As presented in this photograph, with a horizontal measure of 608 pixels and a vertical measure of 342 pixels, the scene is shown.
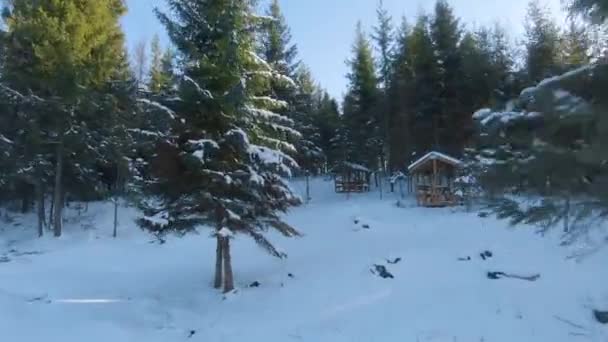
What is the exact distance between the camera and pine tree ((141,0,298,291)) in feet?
38.0

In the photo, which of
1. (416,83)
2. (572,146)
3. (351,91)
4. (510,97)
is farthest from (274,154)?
(351,91)

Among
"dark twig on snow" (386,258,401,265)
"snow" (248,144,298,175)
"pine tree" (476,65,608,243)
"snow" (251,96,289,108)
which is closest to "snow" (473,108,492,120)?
"pine tree" (476,65,608,243)

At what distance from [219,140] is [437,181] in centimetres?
1335

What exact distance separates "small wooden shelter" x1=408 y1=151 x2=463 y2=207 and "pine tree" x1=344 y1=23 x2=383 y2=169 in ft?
20.2

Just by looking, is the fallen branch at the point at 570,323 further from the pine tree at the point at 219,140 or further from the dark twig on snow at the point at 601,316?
the pine tree at the point at 219,140

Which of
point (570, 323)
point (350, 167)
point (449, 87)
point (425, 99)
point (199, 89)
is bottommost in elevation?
point (570, 323)

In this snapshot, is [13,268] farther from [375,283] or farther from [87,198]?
[375,283]

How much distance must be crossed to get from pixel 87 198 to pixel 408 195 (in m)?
16.4

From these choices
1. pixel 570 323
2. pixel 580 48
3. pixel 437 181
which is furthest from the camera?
pixel 437 181

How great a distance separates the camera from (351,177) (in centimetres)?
3097

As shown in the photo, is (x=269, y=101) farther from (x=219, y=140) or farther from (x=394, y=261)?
(x=394, y=261)

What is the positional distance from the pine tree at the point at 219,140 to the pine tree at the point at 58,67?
28.7ft

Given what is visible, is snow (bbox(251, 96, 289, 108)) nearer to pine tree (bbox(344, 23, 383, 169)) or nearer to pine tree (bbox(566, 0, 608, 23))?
pine tree (bbox(566, 0, 608, 23))

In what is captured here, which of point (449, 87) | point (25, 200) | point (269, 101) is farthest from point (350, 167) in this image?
point (25, 200)
